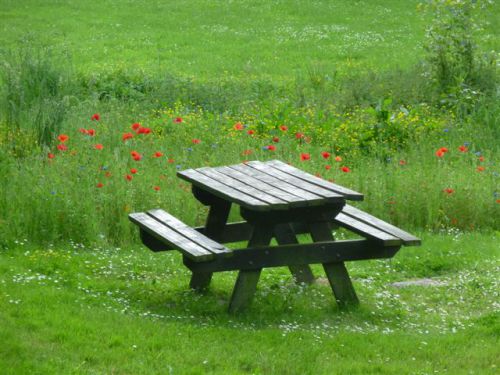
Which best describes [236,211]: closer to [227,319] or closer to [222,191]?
[222,191]

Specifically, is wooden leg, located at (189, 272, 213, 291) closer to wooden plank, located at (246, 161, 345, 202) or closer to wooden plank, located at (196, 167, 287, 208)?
wooden plank, located at (196, 167, 287, 208)

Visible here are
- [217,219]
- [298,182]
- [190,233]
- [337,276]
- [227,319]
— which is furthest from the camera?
[217,219]

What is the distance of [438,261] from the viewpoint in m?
8.05

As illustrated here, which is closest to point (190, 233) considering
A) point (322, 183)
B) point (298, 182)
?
point (298, 182)

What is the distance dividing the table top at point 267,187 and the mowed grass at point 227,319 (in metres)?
0.77

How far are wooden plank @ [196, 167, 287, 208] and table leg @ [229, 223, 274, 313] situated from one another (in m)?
0.22

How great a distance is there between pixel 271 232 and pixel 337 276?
23.2 inches

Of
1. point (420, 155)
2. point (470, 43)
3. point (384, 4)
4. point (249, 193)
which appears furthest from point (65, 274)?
point (384, 4)

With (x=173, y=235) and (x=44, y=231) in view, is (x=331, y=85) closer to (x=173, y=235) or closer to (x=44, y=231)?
(x=44, y=231)

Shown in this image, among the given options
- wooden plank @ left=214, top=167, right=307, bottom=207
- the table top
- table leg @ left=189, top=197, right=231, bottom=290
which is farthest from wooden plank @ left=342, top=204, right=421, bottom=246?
table leg @ left=189, top=197, right=231, bottom=290

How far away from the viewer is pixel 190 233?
6531 millimetres

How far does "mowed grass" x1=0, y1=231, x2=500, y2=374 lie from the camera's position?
5.59 m

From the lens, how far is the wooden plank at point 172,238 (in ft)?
19.7

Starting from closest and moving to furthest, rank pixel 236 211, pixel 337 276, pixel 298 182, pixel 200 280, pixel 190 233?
1. pixel 190 233
2. pixel 337 276
3. pixel 298 182
4. pixel 200 280
5. pixel 236 211
